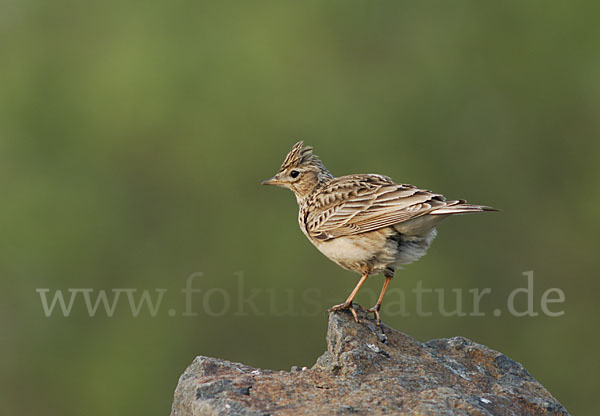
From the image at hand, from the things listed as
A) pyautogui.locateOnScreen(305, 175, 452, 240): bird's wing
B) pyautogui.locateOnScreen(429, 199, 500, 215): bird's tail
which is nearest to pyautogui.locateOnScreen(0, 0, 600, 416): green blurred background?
pyautogui.locateOnScreen(305, 175, 452, 240): bird's wing

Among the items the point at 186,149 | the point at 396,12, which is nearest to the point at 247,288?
the point at 186,149

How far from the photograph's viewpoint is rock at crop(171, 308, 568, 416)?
6.35 metres

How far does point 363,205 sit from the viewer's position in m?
8.96

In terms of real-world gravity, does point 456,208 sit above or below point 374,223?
above

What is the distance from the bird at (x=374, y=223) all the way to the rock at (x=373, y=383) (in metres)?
0.55

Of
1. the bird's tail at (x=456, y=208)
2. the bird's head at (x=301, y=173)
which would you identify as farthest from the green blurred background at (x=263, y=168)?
the bird's tail at (x=456, y=208)

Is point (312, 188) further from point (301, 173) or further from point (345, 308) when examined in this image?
point (345, 308)

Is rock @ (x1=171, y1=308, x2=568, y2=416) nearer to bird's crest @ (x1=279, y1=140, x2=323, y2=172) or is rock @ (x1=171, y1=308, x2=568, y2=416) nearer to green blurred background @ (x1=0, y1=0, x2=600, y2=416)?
bird's crest @ (x1=279, y1=140, x2=323, y2=172)

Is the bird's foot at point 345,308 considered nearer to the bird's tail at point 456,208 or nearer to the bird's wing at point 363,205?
the bird's wing at point 363,205

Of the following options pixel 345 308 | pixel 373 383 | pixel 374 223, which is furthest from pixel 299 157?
pixel 373 383

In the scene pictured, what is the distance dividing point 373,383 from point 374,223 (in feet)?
7.19

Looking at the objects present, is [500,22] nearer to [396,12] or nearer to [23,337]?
[396,12]

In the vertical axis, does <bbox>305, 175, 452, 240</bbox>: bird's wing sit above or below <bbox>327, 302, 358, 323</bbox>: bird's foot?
above

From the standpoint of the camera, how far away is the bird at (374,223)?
8.23 m
